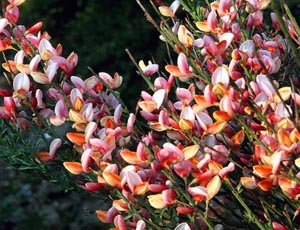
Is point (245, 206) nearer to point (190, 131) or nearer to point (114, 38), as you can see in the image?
point (190, 131)

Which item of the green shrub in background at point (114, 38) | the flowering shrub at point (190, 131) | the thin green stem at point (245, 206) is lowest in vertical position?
the green shrub in background at point (114, 38)

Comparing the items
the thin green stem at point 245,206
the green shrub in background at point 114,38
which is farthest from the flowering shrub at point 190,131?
the green shrub in background at point 114,38

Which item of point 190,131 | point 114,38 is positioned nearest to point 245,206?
point 190,131

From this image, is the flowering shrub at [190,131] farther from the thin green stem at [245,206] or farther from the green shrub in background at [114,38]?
the green shrub in background at [114,38]

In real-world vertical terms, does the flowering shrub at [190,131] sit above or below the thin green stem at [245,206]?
above

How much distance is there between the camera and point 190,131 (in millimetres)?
1522

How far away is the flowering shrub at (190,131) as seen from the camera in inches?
58.6

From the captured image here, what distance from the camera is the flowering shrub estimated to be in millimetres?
1487

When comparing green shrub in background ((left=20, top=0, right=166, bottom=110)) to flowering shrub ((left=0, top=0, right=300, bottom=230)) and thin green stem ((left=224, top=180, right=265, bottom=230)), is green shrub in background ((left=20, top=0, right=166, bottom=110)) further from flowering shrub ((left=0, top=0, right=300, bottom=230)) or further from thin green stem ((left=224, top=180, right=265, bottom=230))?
thin green stem ((left=224, top=180, right=265, bottom=230))

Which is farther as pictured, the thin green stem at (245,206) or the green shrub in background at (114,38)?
the green shrub in background at (114,38)

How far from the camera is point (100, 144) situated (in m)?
1.55

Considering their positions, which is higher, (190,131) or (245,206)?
(190,131)

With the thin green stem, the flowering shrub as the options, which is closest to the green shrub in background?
the flowering shrub

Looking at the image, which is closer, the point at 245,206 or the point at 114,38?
the point at 245,206
